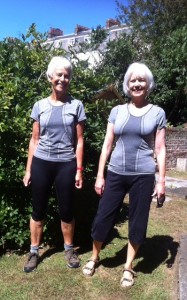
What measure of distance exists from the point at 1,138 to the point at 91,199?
141 cm

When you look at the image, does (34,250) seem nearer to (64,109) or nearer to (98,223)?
(98,223)

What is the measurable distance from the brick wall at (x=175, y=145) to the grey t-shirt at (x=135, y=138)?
740 cm

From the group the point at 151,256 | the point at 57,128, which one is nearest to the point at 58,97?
the point at 57,128

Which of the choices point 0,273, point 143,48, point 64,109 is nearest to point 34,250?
point 0,273

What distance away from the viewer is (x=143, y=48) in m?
15.7

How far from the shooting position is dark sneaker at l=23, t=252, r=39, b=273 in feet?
11.8

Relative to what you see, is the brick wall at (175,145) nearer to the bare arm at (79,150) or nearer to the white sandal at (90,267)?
the white sandal at (90,267)

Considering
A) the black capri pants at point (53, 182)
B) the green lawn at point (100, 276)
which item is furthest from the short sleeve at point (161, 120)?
the green lawn at point (100, 276)

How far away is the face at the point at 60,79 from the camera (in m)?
3.27

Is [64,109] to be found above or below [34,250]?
above

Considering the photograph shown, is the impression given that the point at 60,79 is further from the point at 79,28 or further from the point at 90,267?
the point at 79,28

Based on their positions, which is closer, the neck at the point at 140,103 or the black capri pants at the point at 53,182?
the neck at the point at 140,103

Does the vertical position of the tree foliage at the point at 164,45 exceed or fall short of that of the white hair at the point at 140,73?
it exceeds it

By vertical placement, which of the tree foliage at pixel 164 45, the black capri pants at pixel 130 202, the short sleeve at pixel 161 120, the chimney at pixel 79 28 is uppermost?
the chimney at pixel 79 28
